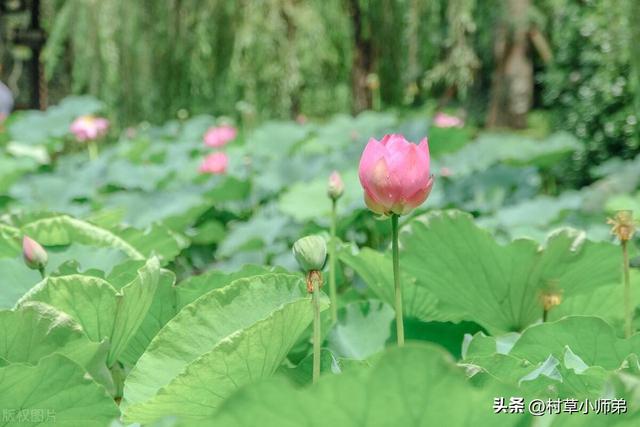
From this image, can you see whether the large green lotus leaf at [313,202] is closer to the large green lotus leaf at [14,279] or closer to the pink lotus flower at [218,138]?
the large green lotus leaf at [14,279]

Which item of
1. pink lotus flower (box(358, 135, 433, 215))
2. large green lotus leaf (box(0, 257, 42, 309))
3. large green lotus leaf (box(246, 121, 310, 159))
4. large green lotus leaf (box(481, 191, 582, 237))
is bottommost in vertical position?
large green lotus leaf (box(246, 121, 310, 159))

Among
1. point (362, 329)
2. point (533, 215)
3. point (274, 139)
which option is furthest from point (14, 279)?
point (274, 139)

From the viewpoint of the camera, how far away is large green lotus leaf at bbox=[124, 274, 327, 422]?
1.62 ft

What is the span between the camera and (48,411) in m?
0.50

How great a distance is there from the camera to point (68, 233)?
94cm

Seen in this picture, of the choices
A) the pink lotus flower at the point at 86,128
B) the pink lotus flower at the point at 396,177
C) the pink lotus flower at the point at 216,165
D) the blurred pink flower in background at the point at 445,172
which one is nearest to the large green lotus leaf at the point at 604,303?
the pink lotus flower at the point at 396,177

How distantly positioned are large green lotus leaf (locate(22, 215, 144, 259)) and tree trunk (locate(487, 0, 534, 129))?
466cm

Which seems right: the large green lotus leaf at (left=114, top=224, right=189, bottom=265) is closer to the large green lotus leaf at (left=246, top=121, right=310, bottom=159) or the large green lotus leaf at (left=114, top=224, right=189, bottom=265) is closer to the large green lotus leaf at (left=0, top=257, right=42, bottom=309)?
the large green lotus leaf at (left=0, top=257, right=42, bottom=309)

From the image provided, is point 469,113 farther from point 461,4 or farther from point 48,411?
point 48,411

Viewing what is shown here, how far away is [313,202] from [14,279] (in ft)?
2.84

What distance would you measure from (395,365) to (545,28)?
18.7 feet

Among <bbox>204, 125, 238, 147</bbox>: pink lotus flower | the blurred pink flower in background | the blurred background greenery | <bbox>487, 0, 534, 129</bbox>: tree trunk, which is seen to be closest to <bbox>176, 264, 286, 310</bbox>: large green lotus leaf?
the blurred pink flower in background

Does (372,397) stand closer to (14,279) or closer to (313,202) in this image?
(14,279)

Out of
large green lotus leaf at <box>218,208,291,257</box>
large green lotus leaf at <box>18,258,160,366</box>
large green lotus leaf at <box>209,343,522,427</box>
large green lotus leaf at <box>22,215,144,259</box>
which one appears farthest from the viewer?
large green lotus leaf at <box>218,208,291,257</box>
